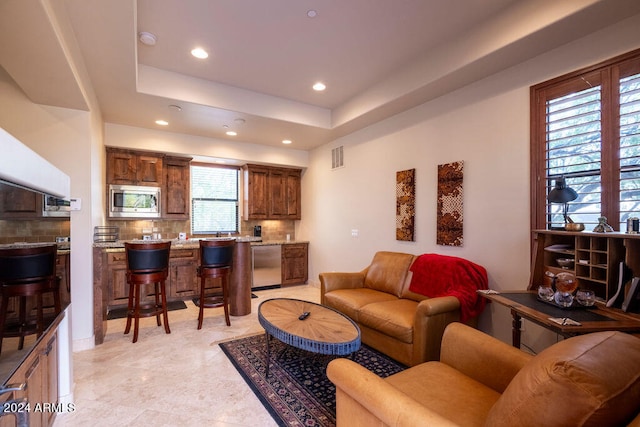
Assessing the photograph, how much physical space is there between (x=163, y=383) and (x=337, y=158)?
157 inches

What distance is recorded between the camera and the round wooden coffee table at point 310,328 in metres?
2.05

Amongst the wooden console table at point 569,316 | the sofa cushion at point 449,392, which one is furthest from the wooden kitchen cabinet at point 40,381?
the wooden console table at point 569,316

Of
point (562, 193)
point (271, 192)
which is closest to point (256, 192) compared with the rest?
point (271, 192)

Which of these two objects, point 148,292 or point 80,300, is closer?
point 80,300

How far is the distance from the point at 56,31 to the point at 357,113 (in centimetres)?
313

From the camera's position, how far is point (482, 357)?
1.63m

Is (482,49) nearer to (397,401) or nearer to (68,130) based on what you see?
(397,401)

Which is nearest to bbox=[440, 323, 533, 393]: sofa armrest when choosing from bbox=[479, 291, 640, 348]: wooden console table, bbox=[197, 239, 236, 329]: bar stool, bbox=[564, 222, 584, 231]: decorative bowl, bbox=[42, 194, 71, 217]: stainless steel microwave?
bbox=[479, 291, 640, 348]: wooden console table

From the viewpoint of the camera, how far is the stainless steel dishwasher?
5504mm

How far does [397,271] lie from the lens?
3.52 m

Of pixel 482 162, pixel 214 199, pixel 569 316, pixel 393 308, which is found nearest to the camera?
pixel 569 316

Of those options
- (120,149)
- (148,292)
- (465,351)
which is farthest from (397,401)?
(120,149)

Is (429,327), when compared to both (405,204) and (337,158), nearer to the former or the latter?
(405,204)

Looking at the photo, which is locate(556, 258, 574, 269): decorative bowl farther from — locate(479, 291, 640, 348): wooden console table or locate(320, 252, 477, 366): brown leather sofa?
locate(320, 252, 477, 366): brown leather sofa
